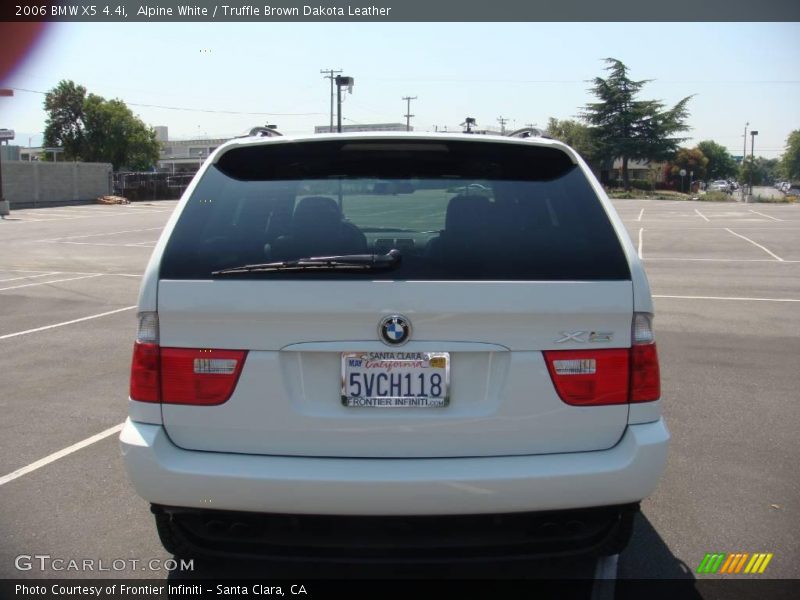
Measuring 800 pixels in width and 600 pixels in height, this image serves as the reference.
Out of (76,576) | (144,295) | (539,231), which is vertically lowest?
(76,576)

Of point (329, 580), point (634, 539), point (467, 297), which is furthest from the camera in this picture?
point (634, 539)

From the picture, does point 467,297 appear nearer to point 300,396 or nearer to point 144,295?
point 300,396

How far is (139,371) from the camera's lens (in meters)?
2.93

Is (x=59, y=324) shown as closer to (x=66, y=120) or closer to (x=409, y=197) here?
(x=409, y=197)

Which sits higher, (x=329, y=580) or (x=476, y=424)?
(x=476, y=424)

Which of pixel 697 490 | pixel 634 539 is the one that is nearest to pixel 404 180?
pixel 634 539

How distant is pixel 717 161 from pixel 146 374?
174m

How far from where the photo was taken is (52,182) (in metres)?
53.2

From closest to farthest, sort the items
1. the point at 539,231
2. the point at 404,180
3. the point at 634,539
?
the point at 539,231, the point at 404,180, the point at 634,539

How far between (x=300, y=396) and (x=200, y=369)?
378mm

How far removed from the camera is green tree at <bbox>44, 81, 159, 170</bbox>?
253 ft

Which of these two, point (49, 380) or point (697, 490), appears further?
point (49, 380)

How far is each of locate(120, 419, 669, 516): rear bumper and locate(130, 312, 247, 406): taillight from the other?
Answer: 187 mm

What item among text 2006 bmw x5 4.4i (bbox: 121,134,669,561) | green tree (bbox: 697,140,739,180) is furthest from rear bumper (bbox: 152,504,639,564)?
green tree (bbox: 697,140,739,180)
